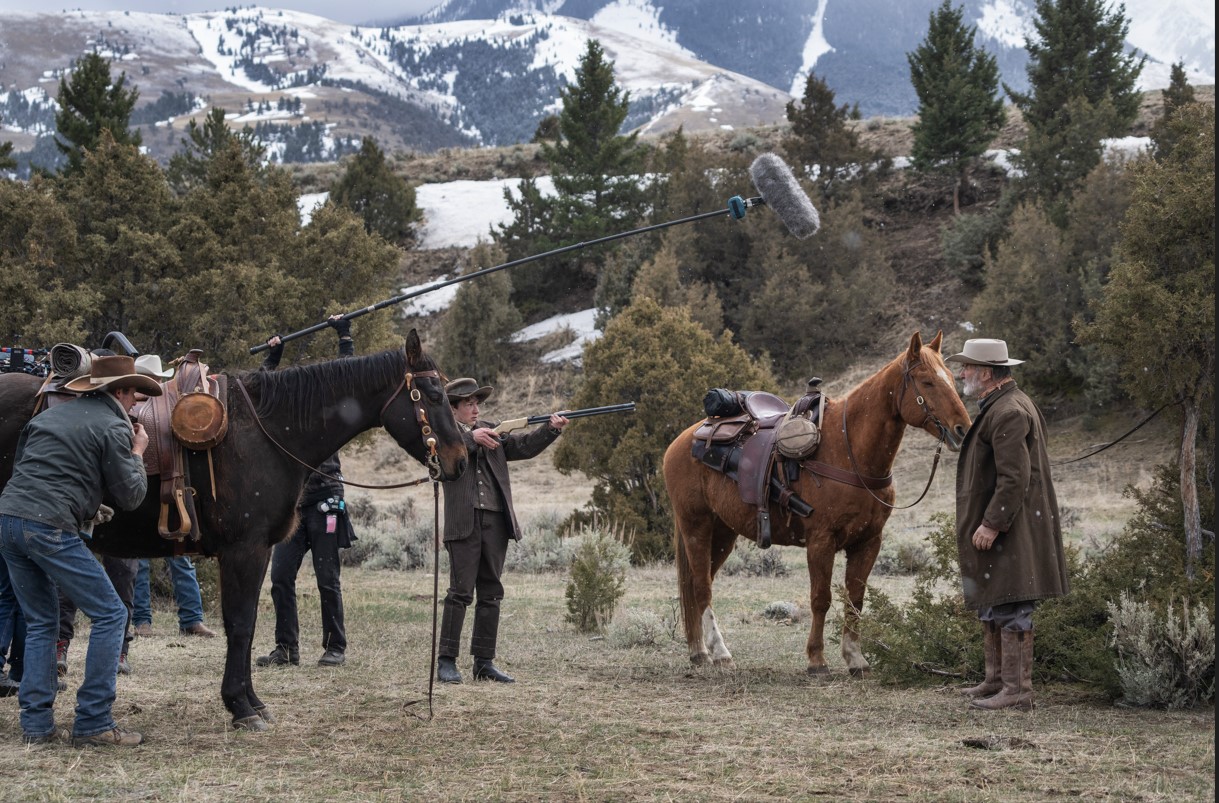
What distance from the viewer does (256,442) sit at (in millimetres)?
6391

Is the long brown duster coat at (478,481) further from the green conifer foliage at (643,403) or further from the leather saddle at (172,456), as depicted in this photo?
the green conifer foliage at (643,403)

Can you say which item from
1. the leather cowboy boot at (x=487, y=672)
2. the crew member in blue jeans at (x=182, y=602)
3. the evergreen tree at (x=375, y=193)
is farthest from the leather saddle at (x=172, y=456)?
the evergreen tree at (x=375, y=193)

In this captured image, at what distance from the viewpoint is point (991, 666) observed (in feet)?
22.6

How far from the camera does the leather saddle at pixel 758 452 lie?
26.6 ft

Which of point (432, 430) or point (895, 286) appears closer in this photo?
point (432, 430)

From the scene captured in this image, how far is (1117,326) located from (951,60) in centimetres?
3043

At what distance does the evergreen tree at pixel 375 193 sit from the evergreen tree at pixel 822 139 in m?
13.8

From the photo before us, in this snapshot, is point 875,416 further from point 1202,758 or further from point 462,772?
point 462,772

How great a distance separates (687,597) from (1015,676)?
9.65 ft

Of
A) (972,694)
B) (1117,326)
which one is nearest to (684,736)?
(972,694)

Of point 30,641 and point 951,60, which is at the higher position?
point 951,60

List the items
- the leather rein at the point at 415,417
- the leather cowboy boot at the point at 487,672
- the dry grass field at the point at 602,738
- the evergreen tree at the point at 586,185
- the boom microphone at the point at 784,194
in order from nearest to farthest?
the dry grass field at the point at 602,738, the leather rein at the point at 415,417, the leather cowboy boot at the point at 487,672, the boom microphone at the point at 784,194, the evergreen tree at the point at 586,185

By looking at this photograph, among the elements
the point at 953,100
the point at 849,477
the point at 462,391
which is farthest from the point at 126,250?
the point at 953,100

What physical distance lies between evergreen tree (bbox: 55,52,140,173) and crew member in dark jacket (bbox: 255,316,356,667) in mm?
19732
